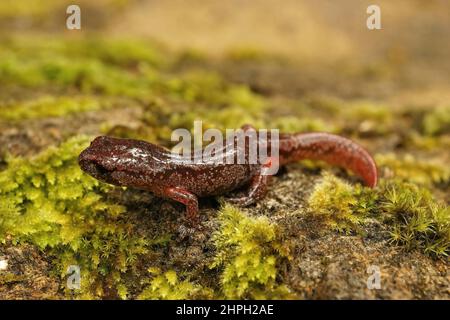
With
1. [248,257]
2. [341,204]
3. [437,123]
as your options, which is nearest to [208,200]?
[248,257]

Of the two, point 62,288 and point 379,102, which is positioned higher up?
point 379,102

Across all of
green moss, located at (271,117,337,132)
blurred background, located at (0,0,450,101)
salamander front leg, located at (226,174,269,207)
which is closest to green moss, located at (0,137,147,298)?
salamander front leg, located at (226,174,269,207)

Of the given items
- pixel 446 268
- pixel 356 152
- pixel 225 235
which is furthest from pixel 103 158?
→ pixel 446 268

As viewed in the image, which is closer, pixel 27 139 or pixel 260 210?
pixel 260 210

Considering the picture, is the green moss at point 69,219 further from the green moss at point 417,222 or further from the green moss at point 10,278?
the green moss at point 417,222

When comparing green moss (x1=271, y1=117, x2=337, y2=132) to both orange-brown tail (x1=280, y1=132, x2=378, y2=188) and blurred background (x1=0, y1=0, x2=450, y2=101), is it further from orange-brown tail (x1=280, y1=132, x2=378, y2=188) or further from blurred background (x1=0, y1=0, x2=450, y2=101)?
blurred background (x1=0, y1=0, x2=450, y2=101)
